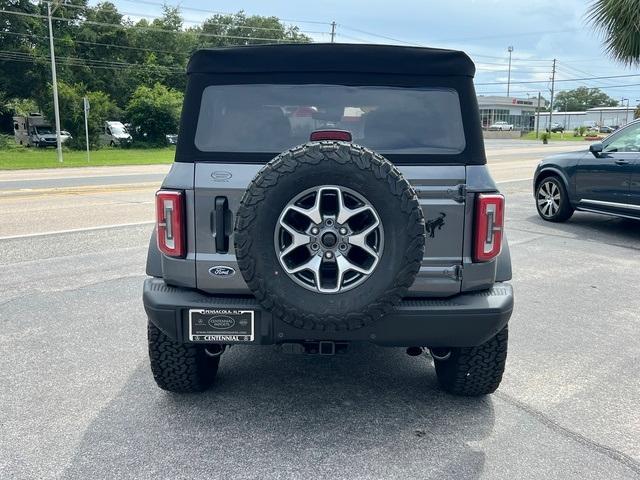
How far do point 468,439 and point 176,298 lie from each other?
171 cm

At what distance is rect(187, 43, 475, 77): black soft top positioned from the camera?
321 cm

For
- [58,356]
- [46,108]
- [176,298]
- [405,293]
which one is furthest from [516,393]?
[46,108]

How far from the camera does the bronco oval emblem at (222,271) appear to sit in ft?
10.2

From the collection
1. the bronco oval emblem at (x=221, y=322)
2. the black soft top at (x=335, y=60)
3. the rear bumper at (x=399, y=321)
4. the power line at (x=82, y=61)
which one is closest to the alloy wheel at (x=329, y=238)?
the rear bumper at (x=399, y=321)

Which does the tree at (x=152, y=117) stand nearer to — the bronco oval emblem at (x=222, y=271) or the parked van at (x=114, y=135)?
the parked van at (x=114, y=135)

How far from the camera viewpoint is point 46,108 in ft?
138

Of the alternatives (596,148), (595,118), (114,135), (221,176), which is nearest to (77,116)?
(114,135)

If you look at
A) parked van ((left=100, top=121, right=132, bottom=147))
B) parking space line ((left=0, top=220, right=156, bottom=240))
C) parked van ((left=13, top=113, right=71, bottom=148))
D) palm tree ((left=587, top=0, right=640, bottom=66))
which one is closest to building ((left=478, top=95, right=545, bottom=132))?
parked van ((left=100, top=121, right=132, bottom=147))

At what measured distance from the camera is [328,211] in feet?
9.39

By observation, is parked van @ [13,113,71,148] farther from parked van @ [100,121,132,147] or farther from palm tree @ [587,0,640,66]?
palm tree @ [587,0,640,66]

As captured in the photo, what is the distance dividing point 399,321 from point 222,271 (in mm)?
944

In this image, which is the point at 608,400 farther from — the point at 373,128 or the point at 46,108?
the point at 46,108

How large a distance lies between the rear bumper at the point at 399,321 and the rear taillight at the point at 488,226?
9.4 inches

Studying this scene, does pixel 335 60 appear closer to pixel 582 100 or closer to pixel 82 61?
pixel 82 61
